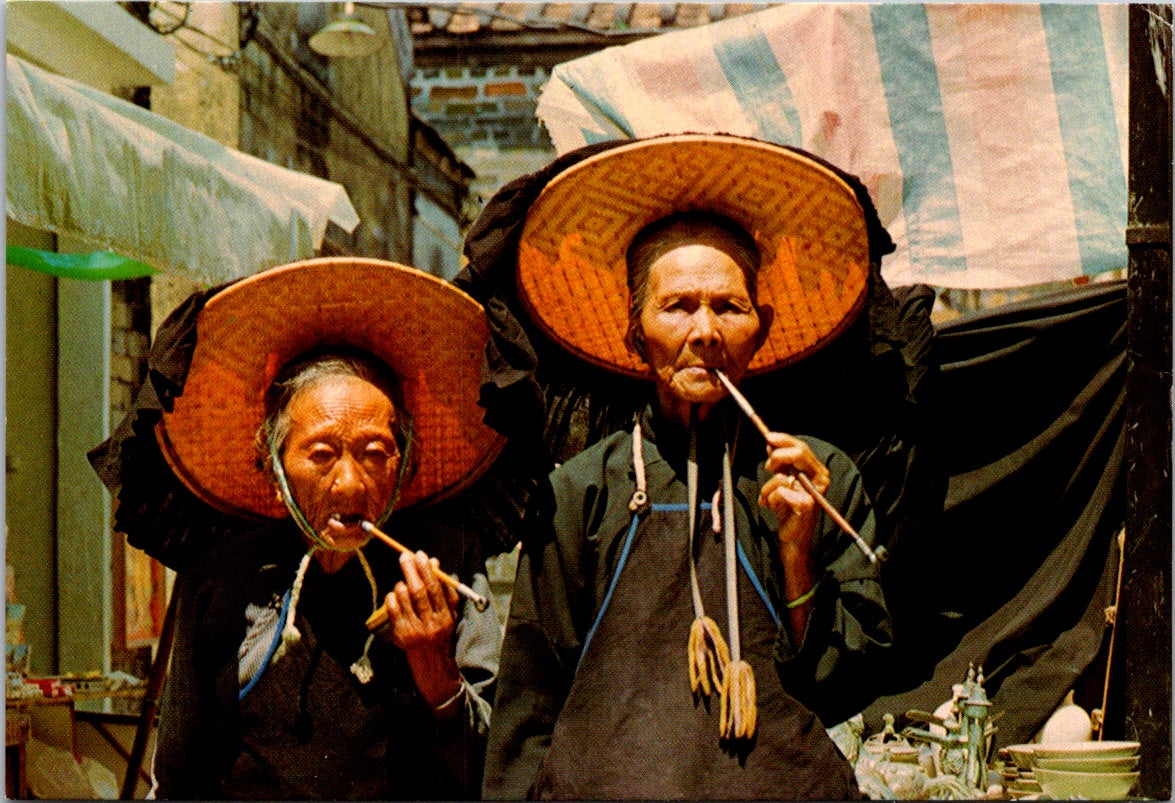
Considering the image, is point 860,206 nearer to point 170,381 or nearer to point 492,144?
point 170,381

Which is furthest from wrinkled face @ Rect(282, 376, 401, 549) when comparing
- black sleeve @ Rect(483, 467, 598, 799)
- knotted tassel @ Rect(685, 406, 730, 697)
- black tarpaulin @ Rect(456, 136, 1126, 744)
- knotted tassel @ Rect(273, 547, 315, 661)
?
black tarpaulin @ Rect(456, 136, 1126, 744)

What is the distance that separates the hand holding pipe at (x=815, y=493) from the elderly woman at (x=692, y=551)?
0.07 ft

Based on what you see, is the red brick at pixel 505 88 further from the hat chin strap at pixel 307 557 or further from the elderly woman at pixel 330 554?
the hat chin strap at pixel 307 557

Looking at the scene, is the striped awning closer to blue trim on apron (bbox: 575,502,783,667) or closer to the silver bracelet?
blue trim on apron (bbox: 575,502,783,667)

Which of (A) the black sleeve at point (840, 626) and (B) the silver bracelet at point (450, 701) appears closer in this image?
(A) the black sleeve at point (840, 626)

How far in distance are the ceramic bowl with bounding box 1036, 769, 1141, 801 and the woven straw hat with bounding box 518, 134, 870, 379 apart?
112 cm

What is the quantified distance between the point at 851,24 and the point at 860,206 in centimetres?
136

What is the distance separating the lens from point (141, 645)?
21.1 ft

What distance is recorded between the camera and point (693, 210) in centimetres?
288

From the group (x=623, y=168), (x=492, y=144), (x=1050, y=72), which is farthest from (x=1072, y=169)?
(x=492, y=144)

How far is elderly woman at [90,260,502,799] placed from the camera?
2893 millimetres

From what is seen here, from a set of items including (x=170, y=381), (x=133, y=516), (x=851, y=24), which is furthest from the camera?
(x=851, y=24)

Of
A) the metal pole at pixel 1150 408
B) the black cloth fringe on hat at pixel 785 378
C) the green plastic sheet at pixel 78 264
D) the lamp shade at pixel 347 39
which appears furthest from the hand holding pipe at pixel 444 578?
the lamp shade at pixel 347 39

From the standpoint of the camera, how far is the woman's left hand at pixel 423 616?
2.75m
